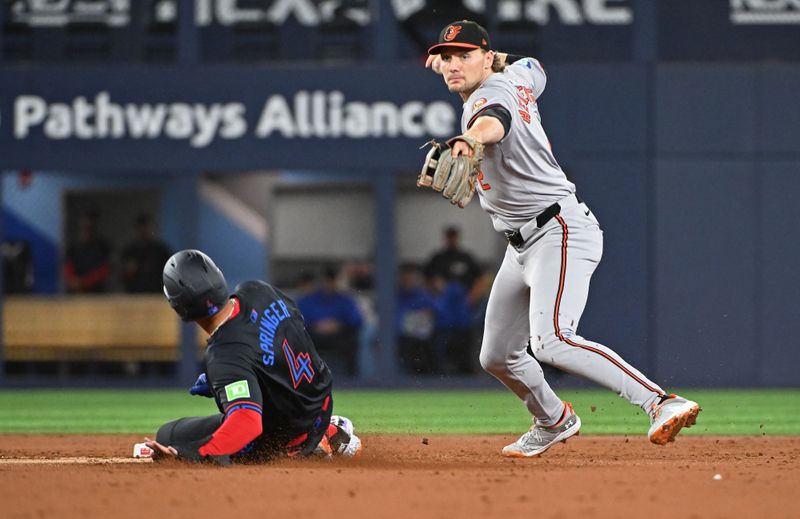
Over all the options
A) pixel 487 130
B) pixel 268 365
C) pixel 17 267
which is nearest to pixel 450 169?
pixel 487 130

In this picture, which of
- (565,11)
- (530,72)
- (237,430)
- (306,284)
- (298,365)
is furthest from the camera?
(306,284)

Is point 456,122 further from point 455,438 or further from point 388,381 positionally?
point 455,438

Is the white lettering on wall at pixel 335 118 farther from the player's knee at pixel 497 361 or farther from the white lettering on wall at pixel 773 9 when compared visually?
the player's knee at pixel 497 361

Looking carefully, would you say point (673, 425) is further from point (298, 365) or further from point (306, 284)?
point (306, 284)

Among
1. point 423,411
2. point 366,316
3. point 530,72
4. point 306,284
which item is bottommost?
point 423,411

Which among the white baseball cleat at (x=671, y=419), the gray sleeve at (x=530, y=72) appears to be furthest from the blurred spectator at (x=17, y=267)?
the white baseball cleat at (x=671, y=419)

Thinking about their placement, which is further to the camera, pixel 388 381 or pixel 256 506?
pixel 388 381

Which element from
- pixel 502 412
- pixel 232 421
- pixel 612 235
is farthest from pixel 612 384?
pixel 612 235
